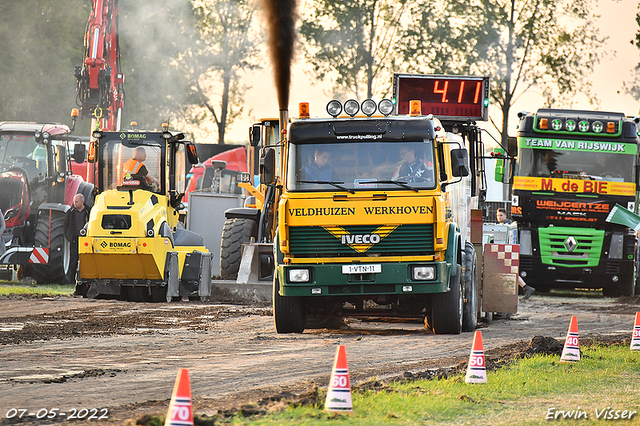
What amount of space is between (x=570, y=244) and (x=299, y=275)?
11.7m

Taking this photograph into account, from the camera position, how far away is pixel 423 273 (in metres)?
12.5

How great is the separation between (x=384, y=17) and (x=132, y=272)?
26.5 metres

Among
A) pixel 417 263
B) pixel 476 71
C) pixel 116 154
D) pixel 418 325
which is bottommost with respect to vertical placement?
pixel 418 325

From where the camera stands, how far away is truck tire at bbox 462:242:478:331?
46.8ft

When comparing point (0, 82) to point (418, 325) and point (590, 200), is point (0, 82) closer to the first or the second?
point (590, 200)

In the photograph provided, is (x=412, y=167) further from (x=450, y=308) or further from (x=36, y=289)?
(x=36, y=289)

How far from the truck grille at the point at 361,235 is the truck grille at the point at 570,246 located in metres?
11.0

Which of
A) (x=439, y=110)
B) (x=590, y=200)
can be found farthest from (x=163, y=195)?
(x=590, y=200)

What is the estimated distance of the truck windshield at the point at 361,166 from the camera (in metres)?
12.6

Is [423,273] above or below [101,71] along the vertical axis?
below

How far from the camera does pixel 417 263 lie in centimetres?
1248

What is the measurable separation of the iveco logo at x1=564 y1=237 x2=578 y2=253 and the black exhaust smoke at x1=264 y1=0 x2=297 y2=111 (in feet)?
27.6

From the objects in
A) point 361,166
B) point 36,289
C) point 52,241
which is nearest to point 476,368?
point 361,166

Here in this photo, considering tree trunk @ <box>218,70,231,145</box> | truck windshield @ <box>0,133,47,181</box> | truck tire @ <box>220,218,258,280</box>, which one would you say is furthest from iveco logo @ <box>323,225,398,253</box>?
tree trunk @ <box>218,70,231,145</box>
